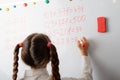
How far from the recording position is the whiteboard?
121 centimetres

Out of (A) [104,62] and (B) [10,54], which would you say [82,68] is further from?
(B) [10,54]

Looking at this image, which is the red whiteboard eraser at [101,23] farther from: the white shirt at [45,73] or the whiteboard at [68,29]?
the white shirt at [45,73]

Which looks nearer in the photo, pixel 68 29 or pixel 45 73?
pixel 45 73

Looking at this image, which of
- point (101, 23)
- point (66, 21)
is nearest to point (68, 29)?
point (66, 21)

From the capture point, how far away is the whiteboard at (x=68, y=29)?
1206mm

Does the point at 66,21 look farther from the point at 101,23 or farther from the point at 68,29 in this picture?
the point at 101,23

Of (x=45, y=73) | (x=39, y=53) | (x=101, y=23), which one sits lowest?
(x=45, y=73)

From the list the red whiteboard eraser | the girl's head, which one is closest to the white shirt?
the girl's head

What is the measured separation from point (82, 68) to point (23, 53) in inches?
12.4

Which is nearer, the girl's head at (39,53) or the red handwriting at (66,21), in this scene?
the girl's head at (39,53)

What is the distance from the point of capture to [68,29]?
4.25 ft

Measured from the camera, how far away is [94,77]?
4.14 ft

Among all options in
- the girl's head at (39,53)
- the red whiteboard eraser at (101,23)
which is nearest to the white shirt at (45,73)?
the girl's head at (39,53)

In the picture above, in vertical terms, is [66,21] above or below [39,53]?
above
